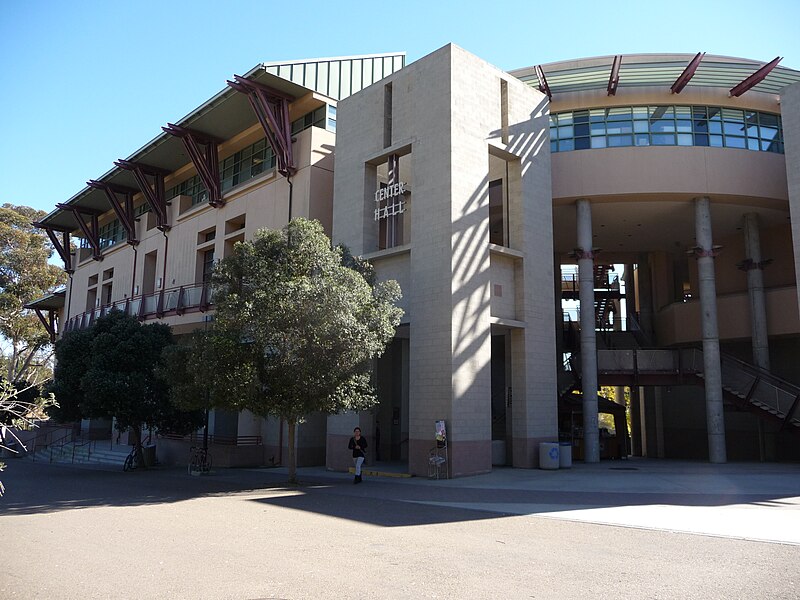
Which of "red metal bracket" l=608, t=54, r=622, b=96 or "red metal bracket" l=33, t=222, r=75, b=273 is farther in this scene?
"red metal bracket" l=33, t=222, r=75, b=273

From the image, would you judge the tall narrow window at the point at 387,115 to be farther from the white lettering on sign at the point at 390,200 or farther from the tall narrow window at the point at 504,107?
the tall narrow window at the point at 504,107

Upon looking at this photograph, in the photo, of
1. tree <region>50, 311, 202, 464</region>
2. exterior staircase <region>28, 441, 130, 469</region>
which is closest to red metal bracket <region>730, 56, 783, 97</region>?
tree <region>50, 311, 202, 464</region>

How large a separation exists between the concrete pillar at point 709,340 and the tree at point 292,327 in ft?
47.9

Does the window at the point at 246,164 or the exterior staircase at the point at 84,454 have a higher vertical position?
the window at the point at 246,164

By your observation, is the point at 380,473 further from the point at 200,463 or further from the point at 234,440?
the point at 234,440

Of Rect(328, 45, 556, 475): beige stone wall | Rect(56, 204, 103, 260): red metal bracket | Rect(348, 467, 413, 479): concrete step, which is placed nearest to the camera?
Rect(328, 45, 556, 475): beige stone wall

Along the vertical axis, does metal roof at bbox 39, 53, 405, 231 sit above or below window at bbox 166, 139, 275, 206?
above

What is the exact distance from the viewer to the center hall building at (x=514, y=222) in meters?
20.8

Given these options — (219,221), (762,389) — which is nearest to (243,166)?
(219,221)

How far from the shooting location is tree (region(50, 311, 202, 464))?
73.0ft

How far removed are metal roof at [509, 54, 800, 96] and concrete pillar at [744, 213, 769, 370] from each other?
5741 mm

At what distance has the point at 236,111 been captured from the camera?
28844mm

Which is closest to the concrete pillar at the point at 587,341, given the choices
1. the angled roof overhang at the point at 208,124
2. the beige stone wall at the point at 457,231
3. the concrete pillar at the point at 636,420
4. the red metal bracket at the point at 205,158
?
the beige stone wall at the point at 457,231

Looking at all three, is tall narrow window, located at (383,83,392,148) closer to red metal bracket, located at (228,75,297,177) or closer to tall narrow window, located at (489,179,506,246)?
red metal bracket, located at (228,75,297,177)
